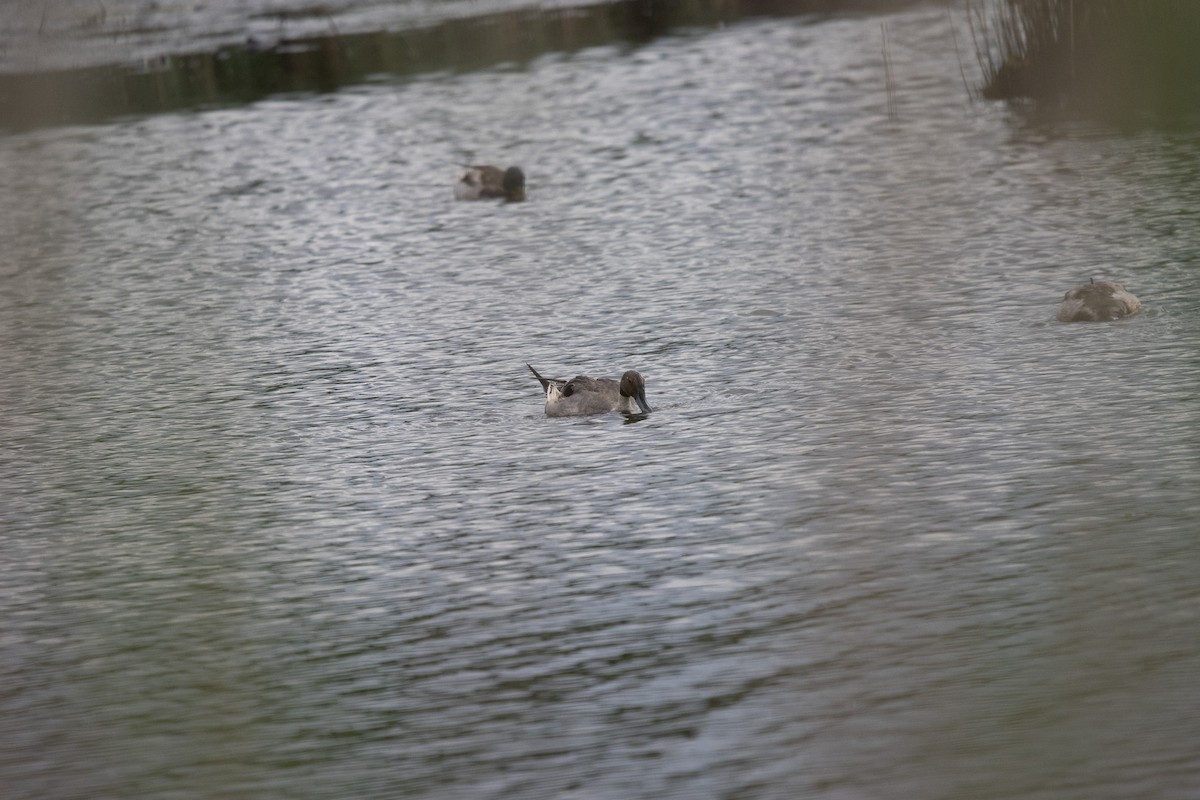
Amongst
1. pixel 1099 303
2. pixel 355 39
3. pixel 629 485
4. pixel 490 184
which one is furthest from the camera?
pixel 355 39

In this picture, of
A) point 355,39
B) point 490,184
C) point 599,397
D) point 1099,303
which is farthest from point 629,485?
point 355,39

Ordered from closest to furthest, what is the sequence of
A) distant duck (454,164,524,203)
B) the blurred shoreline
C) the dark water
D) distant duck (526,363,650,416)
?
the dark water < distant duck (526,363,650,416) < distant duck (454,164,524,203) < the blurred shoreline

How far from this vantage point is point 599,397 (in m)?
9.77

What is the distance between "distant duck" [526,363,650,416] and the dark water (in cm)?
12

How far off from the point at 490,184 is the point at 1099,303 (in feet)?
26.9

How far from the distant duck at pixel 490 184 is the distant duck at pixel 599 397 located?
24.8 ft

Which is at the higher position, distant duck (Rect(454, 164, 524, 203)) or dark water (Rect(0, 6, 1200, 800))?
distant duck (Rect(454, 164, 524, 203))

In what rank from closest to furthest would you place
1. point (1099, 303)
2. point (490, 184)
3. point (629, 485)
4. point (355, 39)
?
point (629, 485), point (1099, 303), point (490, 184), point (355, 39)

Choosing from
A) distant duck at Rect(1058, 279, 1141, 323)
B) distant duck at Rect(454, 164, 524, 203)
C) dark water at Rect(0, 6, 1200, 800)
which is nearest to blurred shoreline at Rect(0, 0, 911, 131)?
distant duck at Rect(454, 164, 524, 203)

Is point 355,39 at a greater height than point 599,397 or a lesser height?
greater

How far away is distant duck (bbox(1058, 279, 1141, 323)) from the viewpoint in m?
10.3

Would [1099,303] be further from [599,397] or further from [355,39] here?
[355,39]

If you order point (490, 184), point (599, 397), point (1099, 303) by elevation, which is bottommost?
point (599, 397)

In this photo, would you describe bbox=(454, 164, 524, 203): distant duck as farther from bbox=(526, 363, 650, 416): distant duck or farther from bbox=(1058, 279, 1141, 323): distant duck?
bbox=(1058, 279, 1141, 323): distant duck
